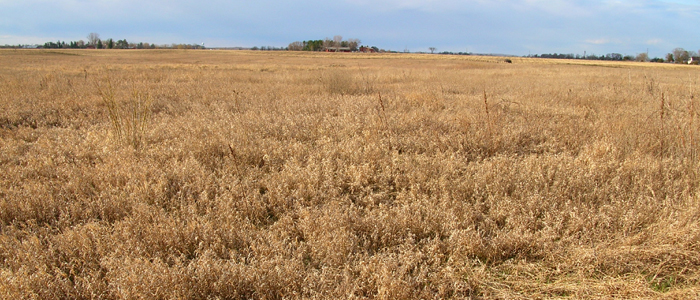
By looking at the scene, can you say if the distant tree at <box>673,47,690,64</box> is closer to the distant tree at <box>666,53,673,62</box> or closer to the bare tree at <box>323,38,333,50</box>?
the distant tree at <box>666,53,673,62</box>

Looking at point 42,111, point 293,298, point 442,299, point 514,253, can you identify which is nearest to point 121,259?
point 293,298

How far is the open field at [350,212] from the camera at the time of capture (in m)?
2.19

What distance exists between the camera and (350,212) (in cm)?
295

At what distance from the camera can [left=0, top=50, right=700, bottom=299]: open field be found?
2.19 metres

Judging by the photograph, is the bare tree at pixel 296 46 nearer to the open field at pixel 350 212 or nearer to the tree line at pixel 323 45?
the tree line at pixel 323 45

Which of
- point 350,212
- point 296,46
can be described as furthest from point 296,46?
point 350,212

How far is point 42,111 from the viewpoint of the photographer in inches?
259

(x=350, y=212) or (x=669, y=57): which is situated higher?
(x=669, y=57)

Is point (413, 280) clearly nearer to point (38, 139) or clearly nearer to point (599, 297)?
point (599, 297)

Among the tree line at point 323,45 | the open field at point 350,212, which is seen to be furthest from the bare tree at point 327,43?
the open field at point 350,212

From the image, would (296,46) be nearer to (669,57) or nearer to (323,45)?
(323,45)

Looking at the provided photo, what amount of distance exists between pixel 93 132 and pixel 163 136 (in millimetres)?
1133

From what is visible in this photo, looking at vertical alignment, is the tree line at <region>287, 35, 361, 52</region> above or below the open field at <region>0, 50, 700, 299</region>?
above

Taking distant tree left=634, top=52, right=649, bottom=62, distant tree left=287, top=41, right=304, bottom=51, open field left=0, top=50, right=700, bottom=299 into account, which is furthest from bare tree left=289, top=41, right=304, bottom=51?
open field left=0, top=50, right=700, bottom=299
